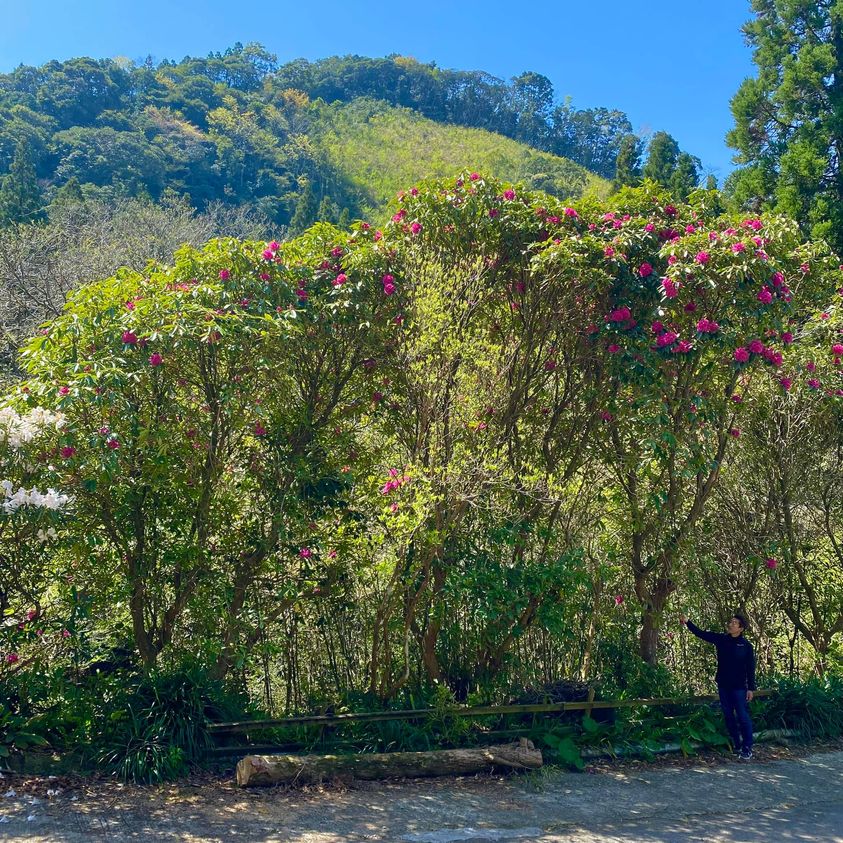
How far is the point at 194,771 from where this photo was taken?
5699 mm

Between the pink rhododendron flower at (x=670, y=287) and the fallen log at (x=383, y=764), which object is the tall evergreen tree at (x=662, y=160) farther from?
the fallen log at (x=383, y=764)

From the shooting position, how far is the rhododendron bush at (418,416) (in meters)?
5.70

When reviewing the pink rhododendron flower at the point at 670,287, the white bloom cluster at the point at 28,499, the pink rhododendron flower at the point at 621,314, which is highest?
the pink rhododendron flower at the point at 670,287

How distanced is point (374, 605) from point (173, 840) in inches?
94.2

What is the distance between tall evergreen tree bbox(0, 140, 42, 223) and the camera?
28.2 meters

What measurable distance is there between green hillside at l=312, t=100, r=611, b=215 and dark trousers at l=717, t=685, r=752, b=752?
48754 millimetres

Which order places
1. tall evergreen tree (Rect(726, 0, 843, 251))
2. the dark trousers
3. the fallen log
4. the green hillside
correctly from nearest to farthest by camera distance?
the fallen log
the dark trousers
tall evergreen tree (Rect(726, 0, 843, 251))
the green hillside

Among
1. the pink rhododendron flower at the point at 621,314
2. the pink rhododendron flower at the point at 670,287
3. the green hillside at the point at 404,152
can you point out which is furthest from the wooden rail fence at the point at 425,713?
the green hillside at the point at 404,152

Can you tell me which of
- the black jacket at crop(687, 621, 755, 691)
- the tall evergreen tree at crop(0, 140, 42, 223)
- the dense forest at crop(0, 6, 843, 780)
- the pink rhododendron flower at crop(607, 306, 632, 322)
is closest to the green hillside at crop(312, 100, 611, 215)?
the tall evergreen tree at crop(0, 140, 42, 223)

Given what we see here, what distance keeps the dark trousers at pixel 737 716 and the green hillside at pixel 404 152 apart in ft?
160

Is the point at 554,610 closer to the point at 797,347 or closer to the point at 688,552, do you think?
the point at 688,552

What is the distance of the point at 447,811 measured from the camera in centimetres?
536

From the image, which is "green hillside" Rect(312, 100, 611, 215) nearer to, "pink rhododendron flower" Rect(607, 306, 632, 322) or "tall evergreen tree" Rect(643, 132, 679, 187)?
"tall evergreen tree" Rect(643, 132, 679, 187)

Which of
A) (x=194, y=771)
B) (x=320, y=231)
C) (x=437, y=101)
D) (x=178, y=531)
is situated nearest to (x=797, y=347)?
(x=320, y=231)
